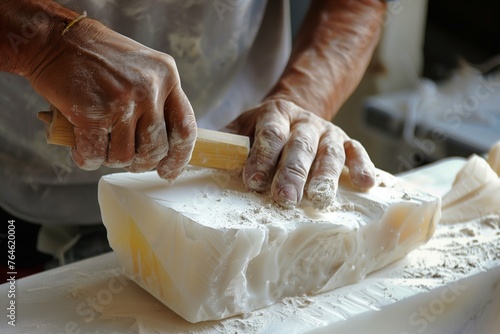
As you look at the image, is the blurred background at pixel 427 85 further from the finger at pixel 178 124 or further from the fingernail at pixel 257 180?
the finger at pixel 178 124

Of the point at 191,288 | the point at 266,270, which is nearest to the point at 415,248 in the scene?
the point at 266,270

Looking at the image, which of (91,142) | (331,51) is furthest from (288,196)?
(331,51)

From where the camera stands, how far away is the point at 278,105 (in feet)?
5.65

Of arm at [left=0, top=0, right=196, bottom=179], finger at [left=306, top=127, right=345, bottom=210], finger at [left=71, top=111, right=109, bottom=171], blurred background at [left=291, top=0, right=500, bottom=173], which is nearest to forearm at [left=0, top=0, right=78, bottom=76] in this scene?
arm at [left=0, top=0, right=196, bottom=179]

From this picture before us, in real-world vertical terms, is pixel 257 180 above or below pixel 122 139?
below

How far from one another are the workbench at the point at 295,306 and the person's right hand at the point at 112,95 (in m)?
0.32

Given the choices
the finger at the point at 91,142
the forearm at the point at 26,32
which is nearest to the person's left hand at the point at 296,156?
the finger at the point at 91,142

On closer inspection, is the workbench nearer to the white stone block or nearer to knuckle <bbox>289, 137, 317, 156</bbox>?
the white stone block

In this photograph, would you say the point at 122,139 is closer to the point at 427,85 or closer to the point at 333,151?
the point at 333,151

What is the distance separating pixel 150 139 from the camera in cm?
131

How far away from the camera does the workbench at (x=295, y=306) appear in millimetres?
1365

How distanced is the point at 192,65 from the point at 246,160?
0.48m

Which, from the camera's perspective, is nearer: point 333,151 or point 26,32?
point 26,32

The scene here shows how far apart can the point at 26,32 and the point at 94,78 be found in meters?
0.16
